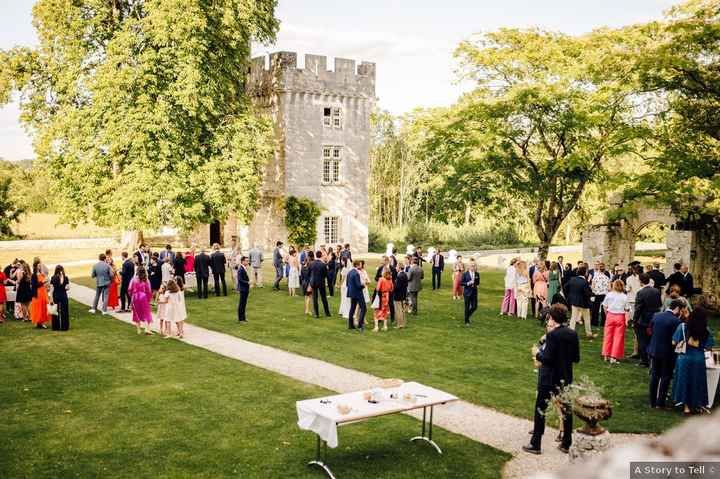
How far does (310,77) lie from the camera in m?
42.4

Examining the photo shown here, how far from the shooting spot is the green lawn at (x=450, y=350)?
475 inches

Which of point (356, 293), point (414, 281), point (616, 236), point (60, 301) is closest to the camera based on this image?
point (60, 301)

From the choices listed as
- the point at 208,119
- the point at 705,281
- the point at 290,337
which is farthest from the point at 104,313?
the point at 705,281

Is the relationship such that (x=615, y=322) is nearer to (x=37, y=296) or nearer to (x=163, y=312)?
(x=163, y=312)

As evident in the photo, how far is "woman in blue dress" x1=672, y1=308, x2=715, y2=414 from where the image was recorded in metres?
11.1

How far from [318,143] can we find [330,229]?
5.64m

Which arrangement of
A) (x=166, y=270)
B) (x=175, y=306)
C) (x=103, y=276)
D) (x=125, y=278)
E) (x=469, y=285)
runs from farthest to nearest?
(x=166, y=270)
(x=125, y=278)
(x=103, y=276)
(x=469, y=285)
(x=175, y=306)

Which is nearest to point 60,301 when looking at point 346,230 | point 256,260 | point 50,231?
point 256,260

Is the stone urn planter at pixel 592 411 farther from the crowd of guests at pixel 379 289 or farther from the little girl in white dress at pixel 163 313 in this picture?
the little girl in white dress at pixel 163 313

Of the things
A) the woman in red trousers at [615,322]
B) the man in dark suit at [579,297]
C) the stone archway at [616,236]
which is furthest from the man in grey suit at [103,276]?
the stone archway at [616,236]

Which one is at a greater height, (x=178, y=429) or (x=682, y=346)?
(x=682, y=346)

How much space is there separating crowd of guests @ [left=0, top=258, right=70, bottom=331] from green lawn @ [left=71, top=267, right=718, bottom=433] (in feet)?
12.6

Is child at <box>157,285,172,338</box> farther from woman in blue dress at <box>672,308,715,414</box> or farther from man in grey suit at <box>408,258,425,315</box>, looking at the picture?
woman in blue dress at <box>672,308,715,414</box>

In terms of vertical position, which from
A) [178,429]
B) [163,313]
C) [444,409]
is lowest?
[178,429]
